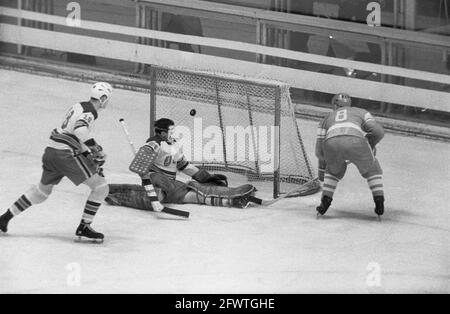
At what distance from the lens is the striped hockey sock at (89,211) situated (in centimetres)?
1233

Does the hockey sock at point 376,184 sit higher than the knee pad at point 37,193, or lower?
higher

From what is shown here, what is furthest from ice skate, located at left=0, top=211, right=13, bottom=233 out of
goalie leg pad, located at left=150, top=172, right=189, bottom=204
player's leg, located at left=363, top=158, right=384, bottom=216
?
player's leg, located at left=363, top=158, right=384, bottom=216

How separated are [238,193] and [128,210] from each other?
1.05 meters

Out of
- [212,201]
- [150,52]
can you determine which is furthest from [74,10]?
[212,201]

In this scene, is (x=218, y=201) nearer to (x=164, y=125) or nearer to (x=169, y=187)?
(x=169, y=187)

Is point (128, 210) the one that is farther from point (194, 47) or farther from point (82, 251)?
point (194, 47)

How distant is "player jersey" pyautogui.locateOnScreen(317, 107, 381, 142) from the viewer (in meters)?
13.2

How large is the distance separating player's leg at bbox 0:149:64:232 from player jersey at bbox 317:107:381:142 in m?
2.50

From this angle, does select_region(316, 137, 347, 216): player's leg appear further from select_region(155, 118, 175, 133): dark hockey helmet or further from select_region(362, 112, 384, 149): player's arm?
select_region(155, 118, 175, 133): dark hockey helmet

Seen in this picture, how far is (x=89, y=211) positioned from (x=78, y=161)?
0.45 metres

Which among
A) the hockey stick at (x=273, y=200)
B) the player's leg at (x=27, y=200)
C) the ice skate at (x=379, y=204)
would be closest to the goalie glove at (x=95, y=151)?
the player's leg at (x=27, y=200)

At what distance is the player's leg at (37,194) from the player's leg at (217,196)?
1.75 metres

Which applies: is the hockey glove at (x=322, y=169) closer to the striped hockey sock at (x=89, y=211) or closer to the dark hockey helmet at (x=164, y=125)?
the dark hockey helmet at (x=164, y=125)

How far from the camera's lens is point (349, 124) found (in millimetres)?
13250
